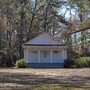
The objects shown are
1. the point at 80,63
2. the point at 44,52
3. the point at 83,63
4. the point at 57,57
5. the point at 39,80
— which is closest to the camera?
the point at 39,80

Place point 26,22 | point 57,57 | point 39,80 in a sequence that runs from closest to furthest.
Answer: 1. point 39,80
2. point 57,57
3. point 26,22

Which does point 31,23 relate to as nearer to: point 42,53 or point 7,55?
point 7,55

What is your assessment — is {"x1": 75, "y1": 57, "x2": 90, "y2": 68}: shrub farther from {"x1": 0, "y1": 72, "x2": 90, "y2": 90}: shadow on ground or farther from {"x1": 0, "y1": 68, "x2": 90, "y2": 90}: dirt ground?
{"x1": 0, "y1": 72, "x2": 90, "y2": 90}: shadow on ground

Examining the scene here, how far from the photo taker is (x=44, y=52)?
52.6 m

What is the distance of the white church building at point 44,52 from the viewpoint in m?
50.7

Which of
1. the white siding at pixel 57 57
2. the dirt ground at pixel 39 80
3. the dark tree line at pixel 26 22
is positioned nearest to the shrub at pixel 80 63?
the white siding at pixel 57 57

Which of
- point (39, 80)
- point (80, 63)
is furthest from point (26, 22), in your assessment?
point (39, 80)

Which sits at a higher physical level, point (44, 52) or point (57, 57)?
point (44, 52)

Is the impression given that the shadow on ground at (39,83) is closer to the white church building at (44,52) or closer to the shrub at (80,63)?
the shrub at (80,63)

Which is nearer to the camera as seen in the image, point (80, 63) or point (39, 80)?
point (39, 80)

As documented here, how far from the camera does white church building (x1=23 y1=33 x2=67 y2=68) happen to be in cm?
5072

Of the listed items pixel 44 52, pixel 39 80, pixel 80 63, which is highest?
pixel 44 52

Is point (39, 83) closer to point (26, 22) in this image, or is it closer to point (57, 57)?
point (57, 57)

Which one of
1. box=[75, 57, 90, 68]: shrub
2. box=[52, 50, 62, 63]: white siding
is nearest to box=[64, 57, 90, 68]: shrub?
box=[75, 57, 90, 68]: shrub
